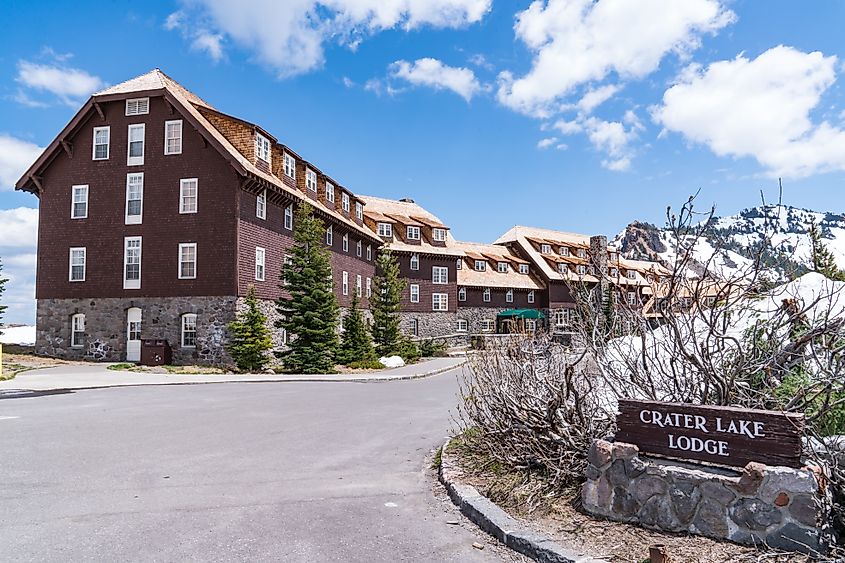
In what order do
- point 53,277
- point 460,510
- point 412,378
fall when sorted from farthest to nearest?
point 53,277, point 412,378, point 460,510

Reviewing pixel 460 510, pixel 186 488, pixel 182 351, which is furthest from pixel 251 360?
pixel 460 510

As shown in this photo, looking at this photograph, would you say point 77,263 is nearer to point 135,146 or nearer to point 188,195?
point 135,146

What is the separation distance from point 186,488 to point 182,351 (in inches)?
825

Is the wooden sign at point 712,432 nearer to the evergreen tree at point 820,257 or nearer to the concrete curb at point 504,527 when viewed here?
the concrete curb at point 504,527

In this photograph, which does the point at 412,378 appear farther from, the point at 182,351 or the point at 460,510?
the point at 460,510

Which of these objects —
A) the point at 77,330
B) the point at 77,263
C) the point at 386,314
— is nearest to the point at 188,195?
the point at 77,263

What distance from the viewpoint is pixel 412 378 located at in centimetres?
2244

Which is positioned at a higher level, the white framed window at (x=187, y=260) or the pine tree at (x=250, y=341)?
the white framed window at (x=187, y=260)

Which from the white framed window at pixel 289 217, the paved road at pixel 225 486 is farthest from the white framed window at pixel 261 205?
the paved road at pixel 225 486

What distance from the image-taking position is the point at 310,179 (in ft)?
105

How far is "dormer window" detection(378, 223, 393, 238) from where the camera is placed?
46688mm

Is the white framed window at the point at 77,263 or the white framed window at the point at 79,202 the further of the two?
the white framed window at the point at 79,202

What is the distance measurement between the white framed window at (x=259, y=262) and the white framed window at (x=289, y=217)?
8.82ft

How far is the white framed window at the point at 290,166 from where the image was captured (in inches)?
1167
